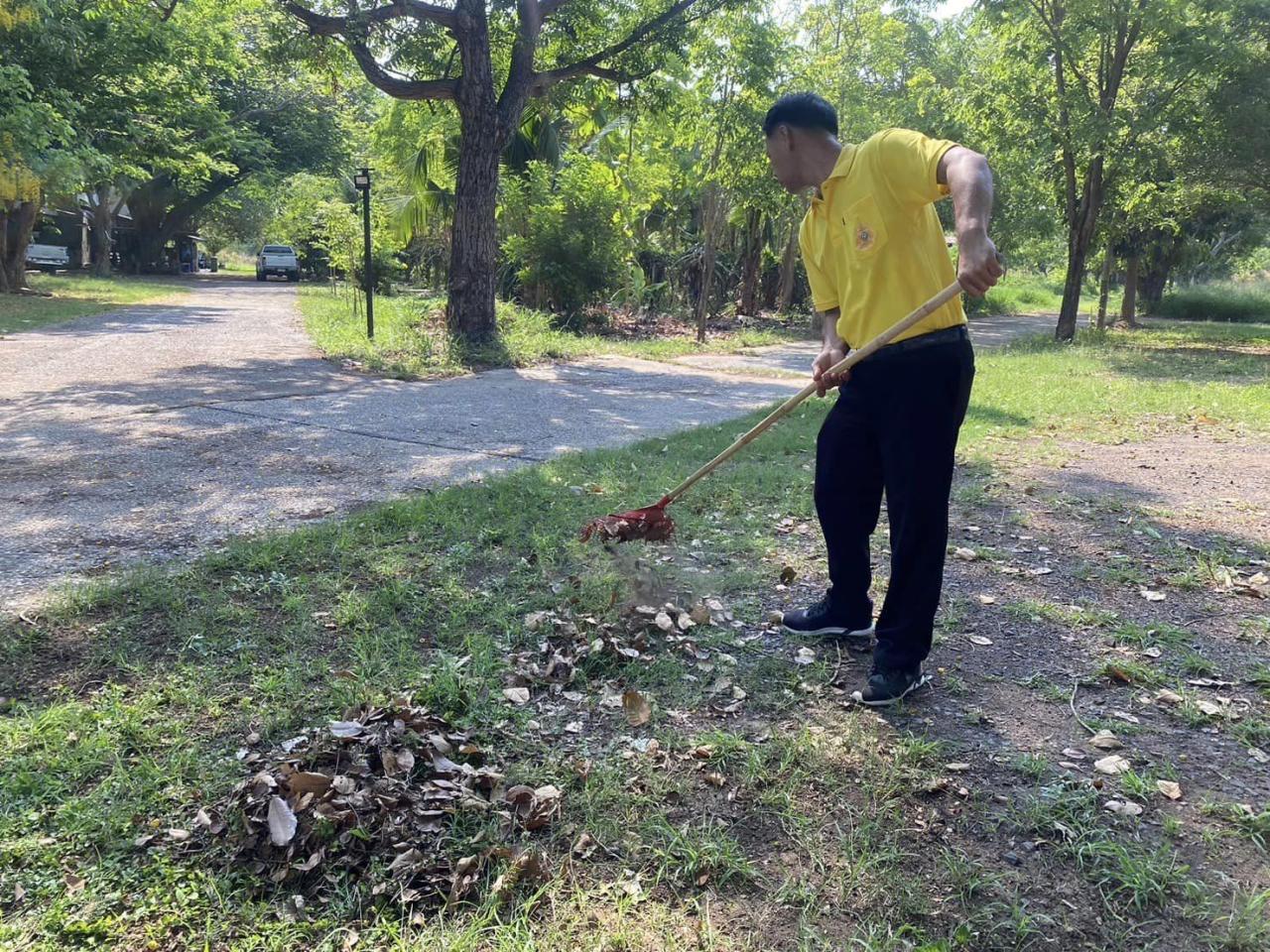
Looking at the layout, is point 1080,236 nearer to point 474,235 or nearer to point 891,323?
point 474,235

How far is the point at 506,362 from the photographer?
13.2 m

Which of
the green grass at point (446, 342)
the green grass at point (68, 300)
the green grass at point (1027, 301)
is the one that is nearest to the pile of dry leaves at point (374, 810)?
the green grass at point (446, 342)

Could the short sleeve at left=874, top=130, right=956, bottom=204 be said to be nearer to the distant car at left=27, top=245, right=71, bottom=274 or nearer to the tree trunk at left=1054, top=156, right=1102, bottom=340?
the tree trunk at left=1054, top=156, right=1102, bottom=340

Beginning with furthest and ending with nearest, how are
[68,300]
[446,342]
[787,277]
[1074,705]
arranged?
1. [787,277]
2. [68,300]
3. [446,342]
4. [1074,705]

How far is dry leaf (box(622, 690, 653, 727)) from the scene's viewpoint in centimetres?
294

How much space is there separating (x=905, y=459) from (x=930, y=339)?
15.7 inches

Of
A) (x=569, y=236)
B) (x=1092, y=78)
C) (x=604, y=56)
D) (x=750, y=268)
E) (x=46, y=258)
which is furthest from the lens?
(x=46, y=258)

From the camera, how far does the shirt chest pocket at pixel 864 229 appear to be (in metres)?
2.91

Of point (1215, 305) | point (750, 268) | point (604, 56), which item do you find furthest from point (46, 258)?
point (1215, 305)

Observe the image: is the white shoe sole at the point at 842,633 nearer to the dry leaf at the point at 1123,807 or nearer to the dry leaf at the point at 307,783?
the dry leaf at the point at 1123,807

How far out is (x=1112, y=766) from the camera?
2686mm

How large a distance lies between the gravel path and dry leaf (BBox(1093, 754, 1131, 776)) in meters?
4.00

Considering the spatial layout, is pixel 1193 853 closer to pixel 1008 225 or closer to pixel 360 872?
pixel 360 872

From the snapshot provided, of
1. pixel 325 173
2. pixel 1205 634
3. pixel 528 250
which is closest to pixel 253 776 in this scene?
pixel 1205 634
